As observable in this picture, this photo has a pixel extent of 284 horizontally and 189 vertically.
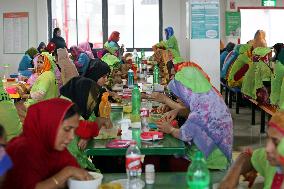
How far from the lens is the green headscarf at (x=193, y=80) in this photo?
3.68 meters

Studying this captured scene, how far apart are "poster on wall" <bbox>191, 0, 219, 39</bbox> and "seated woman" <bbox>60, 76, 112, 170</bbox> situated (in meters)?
3.06

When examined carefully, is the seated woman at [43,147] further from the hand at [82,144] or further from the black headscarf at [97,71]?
the black headscarf at [97,71]

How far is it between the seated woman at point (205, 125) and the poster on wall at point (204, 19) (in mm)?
3033

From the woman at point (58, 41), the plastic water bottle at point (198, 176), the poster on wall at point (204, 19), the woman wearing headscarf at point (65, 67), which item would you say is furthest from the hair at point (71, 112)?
the woman at point (58, 41)

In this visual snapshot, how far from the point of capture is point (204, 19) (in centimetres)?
670

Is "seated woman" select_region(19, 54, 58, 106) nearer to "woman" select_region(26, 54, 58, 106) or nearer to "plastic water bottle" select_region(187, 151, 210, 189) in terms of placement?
"woman" select_region(26, 54, 58, 106)

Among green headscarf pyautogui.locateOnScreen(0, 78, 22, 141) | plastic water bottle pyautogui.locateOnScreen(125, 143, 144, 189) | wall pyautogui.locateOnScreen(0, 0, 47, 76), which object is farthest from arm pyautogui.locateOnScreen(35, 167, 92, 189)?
wall pyautogui.locateOnScreen(0, 0, 47, 76)

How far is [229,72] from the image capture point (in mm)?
9398

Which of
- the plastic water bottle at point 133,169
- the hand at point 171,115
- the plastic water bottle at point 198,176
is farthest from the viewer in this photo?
the hand at point 171,115

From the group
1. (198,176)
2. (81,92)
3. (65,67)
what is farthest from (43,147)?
(65,67)

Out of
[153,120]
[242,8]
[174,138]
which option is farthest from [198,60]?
[242,8]

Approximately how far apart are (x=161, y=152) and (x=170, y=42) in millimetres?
7349

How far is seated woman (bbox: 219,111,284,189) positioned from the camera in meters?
2.19

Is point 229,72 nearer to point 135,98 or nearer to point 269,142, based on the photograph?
point 135,98
